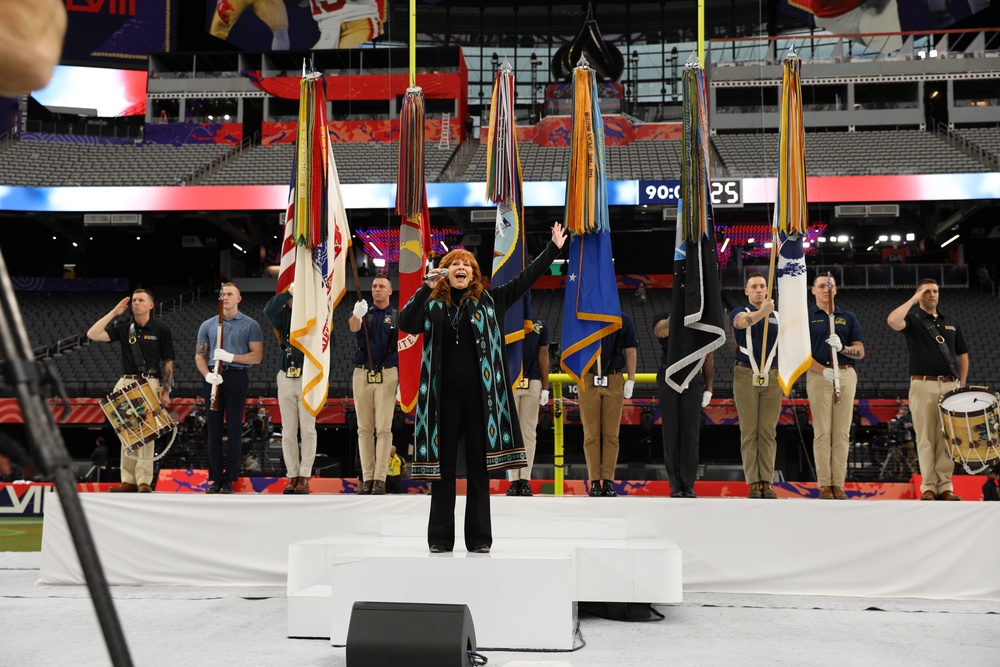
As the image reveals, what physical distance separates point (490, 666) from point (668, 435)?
3.10 meters

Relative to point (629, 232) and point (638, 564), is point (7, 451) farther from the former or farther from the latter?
point (629, 232)

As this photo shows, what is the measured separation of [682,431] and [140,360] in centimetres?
455

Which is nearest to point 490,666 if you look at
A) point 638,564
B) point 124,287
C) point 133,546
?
point 638,564

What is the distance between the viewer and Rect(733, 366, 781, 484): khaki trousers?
6.64 meters

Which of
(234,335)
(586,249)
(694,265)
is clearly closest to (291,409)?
(234,335)

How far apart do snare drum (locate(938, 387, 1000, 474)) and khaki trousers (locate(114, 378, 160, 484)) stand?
6.26m

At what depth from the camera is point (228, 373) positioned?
7258mm

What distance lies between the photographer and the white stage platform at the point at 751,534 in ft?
19.3

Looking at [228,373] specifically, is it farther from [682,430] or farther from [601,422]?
[682,430]

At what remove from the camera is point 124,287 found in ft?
90.3

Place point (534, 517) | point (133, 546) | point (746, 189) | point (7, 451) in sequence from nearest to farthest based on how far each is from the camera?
point (7, 451) < point (534, 517) < point (133, 546) < point (746, 189)

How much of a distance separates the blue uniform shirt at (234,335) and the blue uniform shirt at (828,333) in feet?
15.5

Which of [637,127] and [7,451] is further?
[637,127]

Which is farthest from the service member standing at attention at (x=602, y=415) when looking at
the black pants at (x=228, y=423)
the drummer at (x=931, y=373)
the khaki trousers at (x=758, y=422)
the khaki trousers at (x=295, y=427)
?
the black pants at (x=228, y=423)
